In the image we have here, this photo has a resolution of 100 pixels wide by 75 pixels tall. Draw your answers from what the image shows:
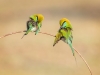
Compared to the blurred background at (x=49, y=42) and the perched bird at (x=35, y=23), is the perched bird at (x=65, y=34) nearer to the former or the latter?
the perched bird at (x=35, y=23)

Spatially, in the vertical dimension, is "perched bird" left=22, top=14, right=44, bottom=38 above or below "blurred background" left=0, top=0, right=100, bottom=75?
above

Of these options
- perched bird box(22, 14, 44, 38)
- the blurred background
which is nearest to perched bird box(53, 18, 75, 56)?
perched bird box(22, 14, 44, 38)

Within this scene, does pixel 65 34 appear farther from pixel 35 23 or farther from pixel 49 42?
pixel 49 42

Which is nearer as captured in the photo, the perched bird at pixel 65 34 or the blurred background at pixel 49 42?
the perched bird at pixel 65 34

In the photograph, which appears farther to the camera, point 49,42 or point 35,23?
point 49,42

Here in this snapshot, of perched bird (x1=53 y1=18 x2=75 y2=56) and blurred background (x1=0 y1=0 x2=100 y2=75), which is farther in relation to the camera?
blurred background (x1=0 y1=0 x2=100 y2=75)

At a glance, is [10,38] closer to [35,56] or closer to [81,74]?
[35,56]

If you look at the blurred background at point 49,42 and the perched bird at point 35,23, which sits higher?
the perched bird at point 35,23

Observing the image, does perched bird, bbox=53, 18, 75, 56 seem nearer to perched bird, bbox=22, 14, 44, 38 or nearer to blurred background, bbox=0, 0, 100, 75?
perched bird, bbox=22, 14, 44, 38

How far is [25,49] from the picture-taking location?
4.03 metres

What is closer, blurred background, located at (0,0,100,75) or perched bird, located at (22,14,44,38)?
perched bird, located at (22,14,44,38)

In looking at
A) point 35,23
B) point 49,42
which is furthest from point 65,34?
point 49,42

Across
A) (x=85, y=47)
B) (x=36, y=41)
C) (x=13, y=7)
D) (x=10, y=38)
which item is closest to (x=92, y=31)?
(x=85, y=47)

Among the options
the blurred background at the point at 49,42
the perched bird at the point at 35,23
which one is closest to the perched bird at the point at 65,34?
the perched bird at the point at 35,23
